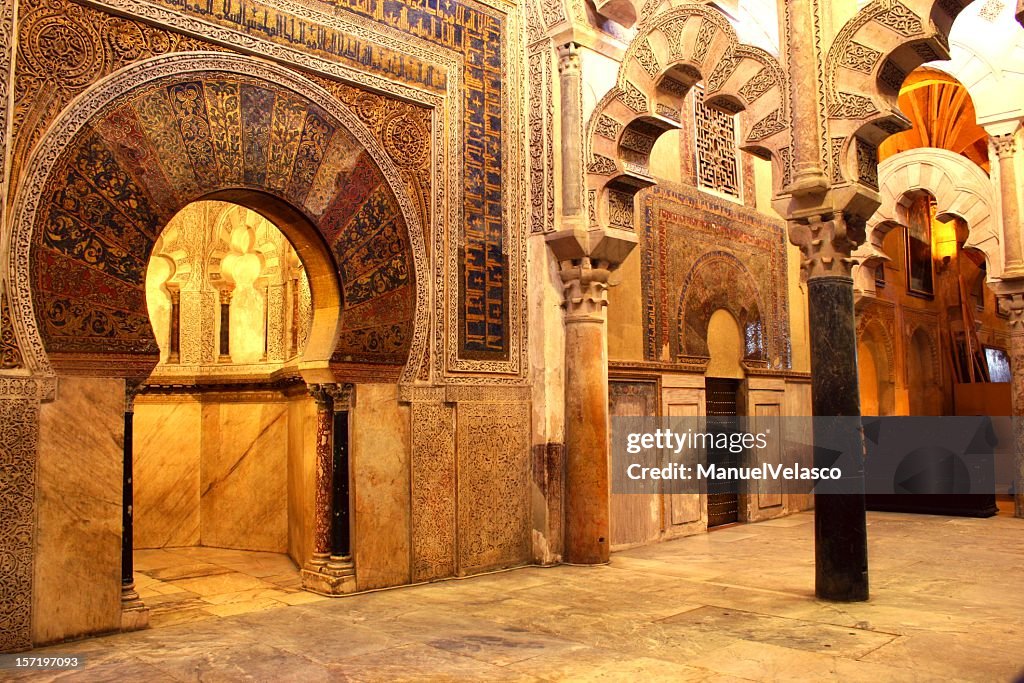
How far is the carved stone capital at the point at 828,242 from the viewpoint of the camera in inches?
221

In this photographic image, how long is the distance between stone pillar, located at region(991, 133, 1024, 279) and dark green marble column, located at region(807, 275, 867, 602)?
5.69 metres

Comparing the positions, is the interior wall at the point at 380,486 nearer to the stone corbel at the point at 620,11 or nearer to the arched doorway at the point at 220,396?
the arched doorway at the point at 220,396

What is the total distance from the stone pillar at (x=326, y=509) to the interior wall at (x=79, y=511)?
142 cm

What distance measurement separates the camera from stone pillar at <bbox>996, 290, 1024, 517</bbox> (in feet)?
33.2

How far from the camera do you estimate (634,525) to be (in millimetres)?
8094

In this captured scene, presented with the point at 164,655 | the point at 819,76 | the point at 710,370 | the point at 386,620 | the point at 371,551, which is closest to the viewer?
the point at 164,655

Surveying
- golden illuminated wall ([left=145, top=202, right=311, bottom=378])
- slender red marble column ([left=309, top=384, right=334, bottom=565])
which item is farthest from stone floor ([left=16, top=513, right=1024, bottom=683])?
golden illuminated wall ([left=145, top=202, right=311, bottom=378])

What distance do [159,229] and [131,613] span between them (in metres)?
2.18

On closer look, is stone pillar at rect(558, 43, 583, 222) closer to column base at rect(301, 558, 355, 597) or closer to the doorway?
the doorway

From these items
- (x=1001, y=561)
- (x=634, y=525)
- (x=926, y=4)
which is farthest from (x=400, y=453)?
(x=1001, y=561)

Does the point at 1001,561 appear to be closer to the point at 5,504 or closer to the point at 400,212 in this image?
the point at 400,212

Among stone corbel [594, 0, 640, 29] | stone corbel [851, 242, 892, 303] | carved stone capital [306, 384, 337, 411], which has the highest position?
stone corbel [594, 0, 640, 29]

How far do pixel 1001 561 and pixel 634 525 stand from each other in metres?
2.97

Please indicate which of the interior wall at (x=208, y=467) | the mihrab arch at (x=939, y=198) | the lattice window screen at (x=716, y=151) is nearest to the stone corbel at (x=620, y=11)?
the lattice window screen at (x=716, y=151)
